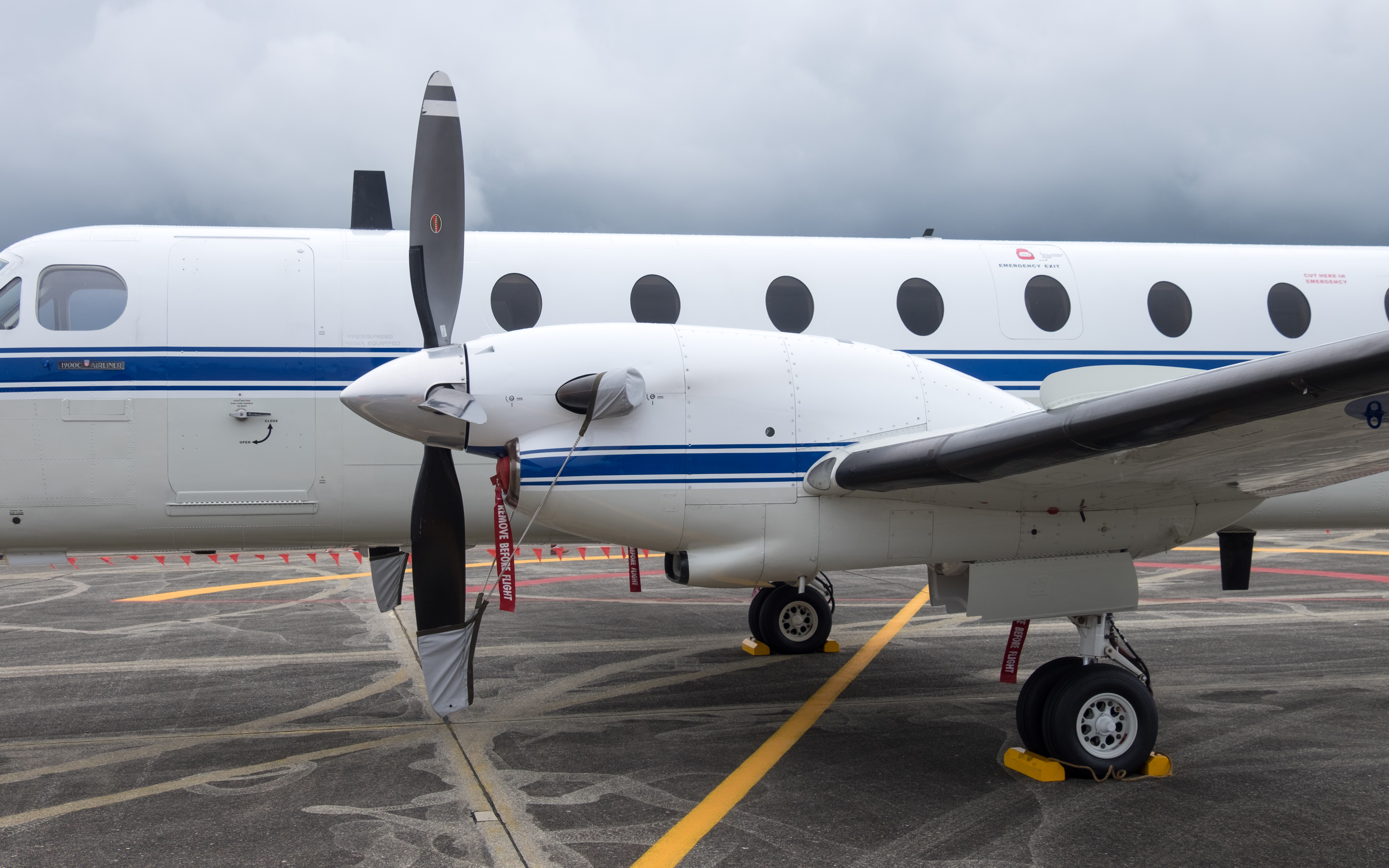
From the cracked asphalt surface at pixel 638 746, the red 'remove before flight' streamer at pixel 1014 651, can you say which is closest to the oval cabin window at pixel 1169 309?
the red 'remove before flight' streamer at pixel 1014 651

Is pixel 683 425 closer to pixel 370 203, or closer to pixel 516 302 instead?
pixel 516 302

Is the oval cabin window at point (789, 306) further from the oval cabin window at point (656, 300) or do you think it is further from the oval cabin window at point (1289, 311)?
the oval cabin window at point (1289, 311)

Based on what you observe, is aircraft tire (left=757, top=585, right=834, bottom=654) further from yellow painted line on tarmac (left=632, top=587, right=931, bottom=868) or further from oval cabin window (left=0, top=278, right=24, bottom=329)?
oval cabin window (left=0, top=278, right=24, bottom=329)

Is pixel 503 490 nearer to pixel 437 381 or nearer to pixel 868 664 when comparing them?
pixel 437 381

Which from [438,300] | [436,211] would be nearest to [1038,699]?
[438,300]

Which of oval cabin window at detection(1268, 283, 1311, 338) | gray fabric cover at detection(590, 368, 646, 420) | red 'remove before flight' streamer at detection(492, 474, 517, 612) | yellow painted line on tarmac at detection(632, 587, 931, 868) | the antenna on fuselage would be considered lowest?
yellow painted line on tarmac at detection(632, 587, 931, 868)

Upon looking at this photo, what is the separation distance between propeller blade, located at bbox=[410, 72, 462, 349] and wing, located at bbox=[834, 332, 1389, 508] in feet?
8.81

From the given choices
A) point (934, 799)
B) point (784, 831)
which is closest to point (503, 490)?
point (784, 831)

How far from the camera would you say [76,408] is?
6598 mm

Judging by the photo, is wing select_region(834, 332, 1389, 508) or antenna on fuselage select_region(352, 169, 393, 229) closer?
wing select_region(834, 332, 1389, 508)

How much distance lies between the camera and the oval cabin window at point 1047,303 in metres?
7.87

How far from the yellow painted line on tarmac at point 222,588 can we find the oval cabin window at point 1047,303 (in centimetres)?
1058

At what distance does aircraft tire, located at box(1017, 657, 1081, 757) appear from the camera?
5.91m

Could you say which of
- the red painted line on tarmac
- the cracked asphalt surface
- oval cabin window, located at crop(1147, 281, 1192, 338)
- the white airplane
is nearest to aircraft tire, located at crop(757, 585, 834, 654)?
the cracked asphalt surface
